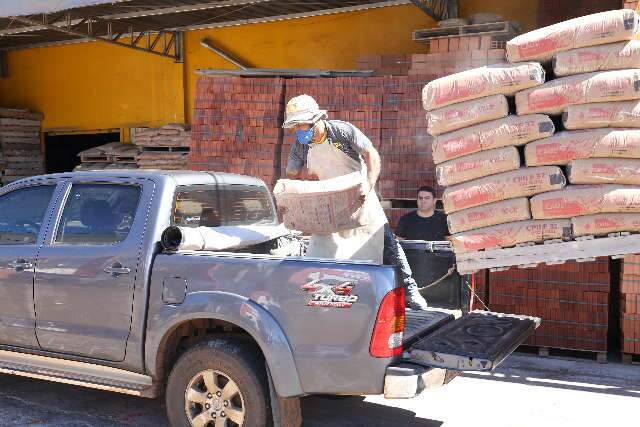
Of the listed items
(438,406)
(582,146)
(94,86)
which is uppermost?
(94,86)

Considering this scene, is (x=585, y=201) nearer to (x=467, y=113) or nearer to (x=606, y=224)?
(x=606, y=224)

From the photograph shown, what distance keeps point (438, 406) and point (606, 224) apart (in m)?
2.31

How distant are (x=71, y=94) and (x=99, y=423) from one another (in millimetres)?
12076

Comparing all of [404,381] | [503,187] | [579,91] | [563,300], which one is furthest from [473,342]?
[563,300]

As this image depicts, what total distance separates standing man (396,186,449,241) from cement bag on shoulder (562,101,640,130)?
306cm

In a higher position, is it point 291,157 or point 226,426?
point 291,157

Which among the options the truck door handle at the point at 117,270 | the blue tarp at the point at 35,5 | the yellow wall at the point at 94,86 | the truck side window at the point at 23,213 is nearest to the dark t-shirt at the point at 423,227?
the truck door handle at the point at 117,270

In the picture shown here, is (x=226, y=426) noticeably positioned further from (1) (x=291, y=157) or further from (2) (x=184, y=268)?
(1) (x=291, y=157)

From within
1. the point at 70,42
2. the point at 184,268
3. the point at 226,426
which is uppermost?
the point at 70,42

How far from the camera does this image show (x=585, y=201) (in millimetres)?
4336

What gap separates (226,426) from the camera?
4414 mm

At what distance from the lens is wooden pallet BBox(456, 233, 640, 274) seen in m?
4.27

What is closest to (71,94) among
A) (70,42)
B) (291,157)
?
(70,42)

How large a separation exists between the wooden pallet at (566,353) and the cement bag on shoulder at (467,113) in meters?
3.86
